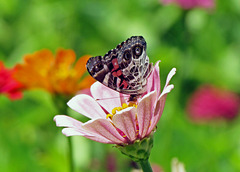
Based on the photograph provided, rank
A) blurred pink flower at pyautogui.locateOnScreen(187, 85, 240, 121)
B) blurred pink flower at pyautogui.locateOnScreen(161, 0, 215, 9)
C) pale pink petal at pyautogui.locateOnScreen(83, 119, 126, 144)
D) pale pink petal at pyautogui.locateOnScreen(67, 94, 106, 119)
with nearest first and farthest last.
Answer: pale pink petal at pyautogui.locateOnScreen(83, 119, 126, 144), pale pink petal at pyautogui.locateOnScreen(67, 94, 106, 119), blurred pink flower at pyautogui.locateOnScreen(161, 0, 215, 9), blurred pink flower at pyautogui.locateOnScreen(187, 85, 240, 121)

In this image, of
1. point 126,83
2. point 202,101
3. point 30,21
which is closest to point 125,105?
point 126,83

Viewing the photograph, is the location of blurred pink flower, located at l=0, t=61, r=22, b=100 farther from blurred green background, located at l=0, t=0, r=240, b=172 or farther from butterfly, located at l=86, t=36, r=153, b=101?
blurred green background, located at l=0, t=0, r=240, b=172

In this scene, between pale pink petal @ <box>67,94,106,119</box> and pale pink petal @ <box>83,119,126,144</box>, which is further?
pale pink petal @ <box>67,94,106,119</box>

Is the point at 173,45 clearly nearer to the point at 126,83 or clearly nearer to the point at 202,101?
the point at 202,101

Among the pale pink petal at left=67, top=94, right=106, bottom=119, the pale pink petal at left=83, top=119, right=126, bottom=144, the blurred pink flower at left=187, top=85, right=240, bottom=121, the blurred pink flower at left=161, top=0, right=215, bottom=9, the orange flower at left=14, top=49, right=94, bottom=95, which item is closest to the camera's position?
the pale pink petal at left=83, top=119, right=126, bottom=144

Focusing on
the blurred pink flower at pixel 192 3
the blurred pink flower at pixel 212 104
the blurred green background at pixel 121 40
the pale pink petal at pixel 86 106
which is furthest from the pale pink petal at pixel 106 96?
the blurred pink flower at pixel 212 104

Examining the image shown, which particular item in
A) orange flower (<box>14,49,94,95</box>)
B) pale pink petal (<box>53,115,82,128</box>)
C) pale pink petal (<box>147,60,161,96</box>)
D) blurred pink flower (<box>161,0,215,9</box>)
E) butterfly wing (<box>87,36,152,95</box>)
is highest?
blurred pink flower (<box>161,0,215,9</box>)

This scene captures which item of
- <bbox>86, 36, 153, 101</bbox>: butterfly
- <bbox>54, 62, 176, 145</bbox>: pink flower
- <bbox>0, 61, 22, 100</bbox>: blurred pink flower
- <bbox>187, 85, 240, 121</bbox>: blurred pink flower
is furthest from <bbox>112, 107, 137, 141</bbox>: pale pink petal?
<bbox>187, 85, 240, 121</bbox>: blurred pink flower
